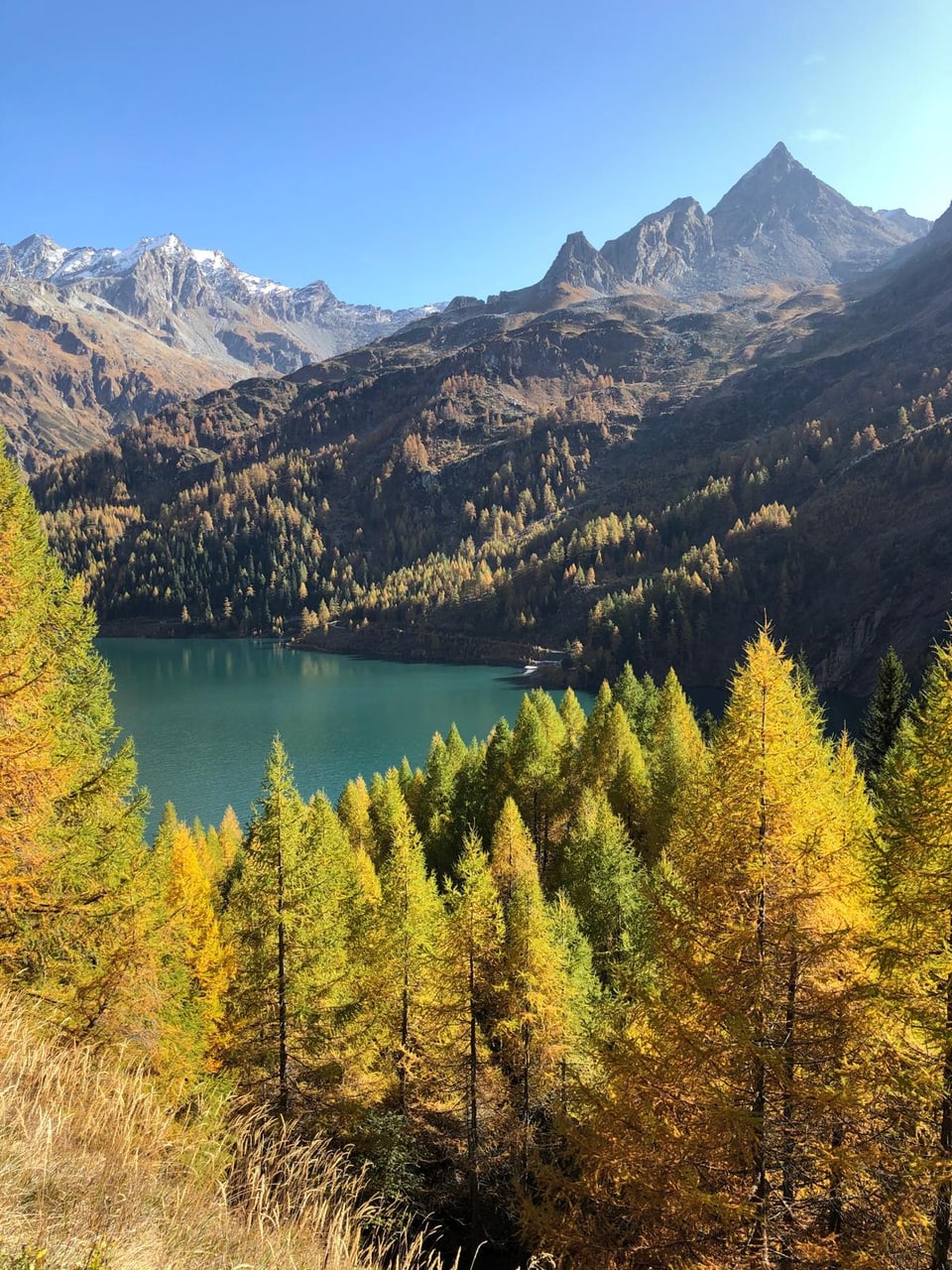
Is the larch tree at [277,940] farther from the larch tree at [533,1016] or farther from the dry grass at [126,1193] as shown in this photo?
the dry grass at [126,1193]

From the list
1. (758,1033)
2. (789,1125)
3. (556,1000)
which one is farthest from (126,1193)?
(556,1000)

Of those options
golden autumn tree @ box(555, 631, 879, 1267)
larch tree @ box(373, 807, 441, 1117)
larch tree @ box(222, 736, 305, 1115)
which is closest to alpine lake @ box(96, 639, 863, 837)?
larch tree @ box(373, 807, 441, 1117)

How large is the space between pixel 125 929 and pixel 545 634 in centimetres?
15445

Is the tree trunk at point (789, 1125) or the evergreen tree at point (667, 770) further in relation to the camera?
the evergreen tree at point (667, 770)

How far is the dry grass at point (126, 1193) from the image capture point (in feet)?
12.9

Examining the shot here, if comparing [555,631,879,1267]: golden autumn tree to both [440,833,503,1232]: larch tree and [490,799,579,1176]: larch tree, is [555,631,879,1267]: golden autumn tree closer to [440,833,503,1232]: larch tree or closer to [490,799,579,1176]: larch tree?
[490,799,579,1176]: larch tree

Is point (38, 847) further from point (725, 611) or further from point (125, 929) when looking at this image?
point (725, 611)

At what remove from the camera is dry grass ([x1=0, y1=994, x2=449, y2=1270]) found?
394 centimetres

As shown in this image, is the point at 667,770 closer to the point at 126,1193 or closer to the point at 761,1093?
the point at 761,1093

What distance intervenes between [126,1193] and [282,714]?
113583 mm

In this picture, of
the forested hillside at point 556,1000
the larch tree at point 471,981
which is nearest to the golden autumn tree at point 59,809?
the forested hillside at point 556,1000

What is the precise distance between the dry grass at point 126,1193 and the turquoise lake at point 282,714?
148 feet

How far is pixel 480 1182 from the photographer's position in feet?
63.1

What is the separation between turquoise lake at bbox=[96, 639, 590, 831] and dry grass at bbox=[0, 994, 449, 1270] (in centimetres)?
4497
